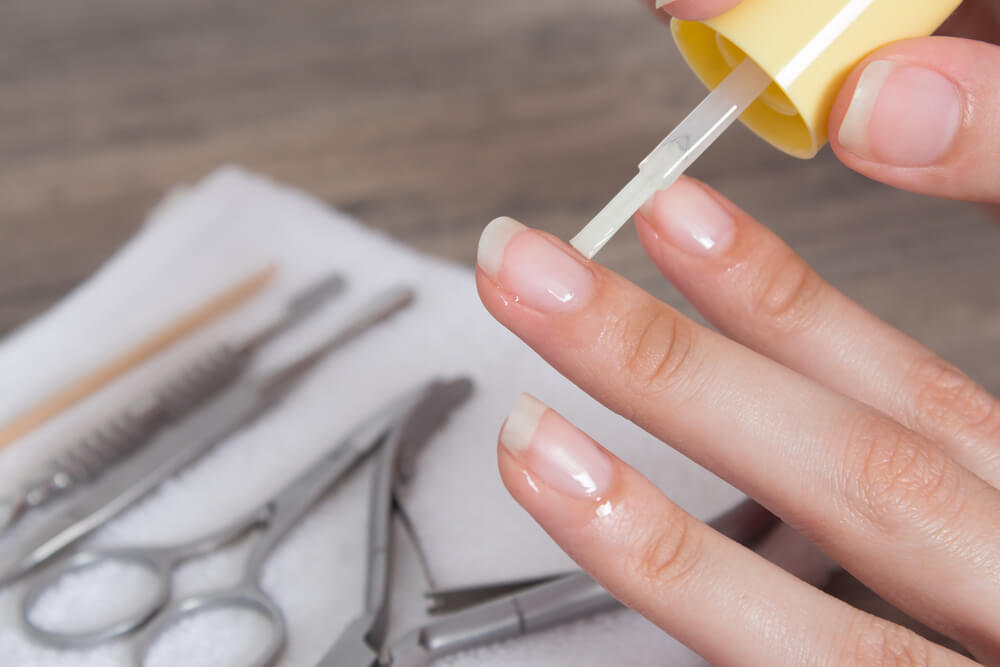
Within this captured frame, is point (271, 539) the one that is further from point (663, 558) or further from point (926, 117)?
point (926, 117)

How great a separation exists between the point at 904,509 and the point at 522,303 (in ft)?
0.60

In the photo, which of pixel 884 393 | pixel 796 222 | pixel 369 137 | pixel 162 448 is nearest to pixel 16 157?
pixel 369 137

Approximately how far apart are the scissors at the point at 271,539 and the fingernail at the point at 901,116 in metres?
0.29

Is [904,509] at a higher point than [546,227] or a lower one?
lower

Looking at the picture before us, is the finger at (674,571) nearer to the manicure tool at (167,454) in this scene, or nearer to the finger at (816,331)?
the finger at (816,331)

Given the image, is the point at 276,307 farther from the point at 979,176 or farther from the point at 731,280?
the point at 979,176

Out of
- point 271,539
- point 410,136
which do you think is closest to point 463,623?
point 271,539

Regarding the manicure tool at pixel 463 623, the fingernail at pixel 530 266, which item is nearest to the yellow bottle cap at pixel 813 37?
the fingernail at pixel 530 266

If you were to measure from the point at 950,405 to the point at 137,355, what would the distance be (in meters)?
0.50

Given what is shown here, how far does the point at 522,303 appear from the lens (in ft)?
1.28

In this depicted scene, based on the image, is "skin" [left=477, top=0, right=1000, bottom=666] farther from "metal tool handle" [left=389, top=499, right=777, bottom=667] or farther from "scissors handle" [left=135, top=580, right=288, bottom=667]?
"scissors handle" [left=135, top=580, right=288, bottom=667]

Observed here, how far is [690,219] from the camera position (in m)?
0.48

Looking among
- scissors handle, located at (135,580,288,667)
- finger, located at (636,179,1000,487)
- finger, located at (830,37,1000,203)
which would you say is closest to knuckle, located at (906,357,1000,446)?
finger, located at (636,179,1000,487)

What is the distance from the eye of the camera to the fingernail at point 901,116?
383mm
